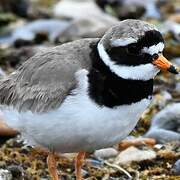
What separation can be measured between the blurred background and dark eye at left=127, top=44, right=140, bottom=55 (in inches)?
61.7

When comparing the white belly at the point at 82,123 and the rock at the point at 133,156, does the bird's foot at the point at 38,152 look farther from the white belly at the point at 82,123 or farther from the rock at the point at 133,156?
the white belly at the point at 82,123

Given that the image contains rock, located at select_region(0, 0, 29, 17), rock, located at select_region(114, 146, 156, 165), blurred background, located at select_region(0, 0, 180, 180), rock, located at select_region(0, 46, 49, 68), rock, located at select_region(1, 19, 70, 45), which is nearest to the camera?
blurred background, located at select_region(0, 0, 180, 180)

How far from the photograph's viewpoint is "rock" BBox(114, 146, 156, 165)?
7.28 metres

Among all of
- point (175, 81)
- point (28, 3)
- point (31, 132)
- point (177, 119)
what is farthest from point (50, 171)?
point (28, 3)

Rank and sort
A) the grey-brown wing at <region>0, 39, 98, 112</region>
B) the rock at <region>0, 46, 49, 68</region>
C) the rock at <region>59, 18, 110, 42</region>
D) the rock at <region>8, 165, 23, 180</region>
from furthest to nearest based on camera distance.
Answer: the rock at <region>59, 18, 110, 42</region> → the rock at <region>0, 46, 49, 68</region> → the rock at <region>8, 165, 23, 180</region> → the grey-brown wing at <region>0, 39, 98, 112</region>

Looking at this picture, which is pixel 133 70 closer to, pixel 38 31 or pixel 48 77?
pixel 48 77

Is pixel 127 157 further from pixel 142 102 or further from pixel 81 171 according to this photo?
pixel 142 102

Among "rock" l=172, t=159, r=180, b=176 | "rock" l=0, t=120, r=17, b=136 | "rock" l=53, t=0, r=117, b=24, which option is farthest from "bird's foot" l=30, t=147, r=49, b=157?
"rock" l=53, t=0, r=117, b=24

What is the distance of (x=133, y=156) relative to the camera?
7.31m

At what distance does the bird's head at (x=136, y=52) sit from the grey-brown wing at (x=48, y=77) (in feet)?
0.83

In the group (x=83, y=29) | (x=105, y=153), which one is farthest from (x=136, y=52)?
(x=83, y=29)

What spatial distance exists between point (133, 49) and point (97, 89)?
1.38 feet

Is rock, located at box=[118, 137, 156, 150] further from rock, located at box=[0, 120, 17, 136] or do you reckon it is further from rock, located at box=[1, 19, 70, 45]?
rock, located at box=[1, 19, 70, 45]

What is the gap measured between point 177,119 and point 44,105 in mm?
2258
